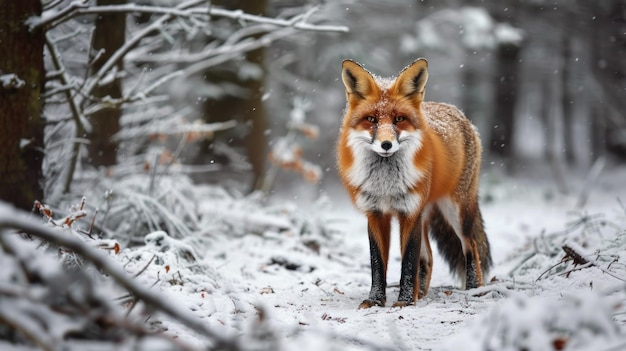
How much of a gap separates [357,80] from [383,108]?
0.35 metres

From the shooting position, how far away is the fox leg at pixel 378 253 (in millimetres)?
4418

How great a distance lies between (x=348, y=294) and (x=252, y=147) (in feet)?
22.6

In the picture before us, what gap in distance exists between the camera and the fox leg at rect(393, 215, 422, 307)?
4395 millimetres

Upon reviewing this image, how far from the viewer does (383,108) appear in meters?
4.24

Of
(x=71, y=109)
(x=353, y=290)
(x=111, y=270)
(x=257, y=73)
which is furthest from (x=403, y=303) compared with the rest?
(x=257, y=73)

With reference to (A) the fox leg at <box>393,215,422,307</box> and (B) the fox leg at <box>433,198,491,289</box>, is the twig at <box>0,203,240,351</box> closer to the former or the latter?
(A) the fox leg at <box>393,215,422,307</box>

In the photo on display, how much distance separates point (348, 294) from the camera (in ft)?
16.4

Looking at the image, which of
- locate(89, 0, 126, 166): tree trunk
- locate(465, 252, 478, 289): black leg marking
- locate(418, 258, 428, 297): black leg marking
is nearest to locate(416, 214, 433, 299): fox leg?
locate(418, 258, 428, 297): black leg marking

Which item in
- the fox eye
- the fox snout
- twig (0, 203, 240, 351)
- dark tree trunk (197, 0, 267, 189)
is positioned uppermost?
dark tree trunk (197, 0, 267, 189)

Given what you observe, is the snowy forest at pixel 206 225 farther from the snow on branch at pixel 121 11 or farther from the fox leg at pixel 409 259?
the fox leg at pixel 409 259

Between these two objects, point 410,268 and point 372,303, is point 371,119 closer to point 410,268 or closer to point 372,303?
point 410,268

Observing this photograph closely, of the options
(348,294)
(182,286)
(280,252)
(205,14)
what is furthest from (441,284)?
(205,14)

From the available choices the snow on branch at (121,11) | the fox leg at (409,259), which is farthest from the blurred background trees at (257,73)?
the fox leg at (409,259)

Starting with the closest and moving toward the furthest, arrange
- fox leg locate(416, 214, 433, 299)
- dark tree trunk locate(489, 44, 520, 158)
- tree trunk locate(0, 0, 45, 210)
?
tree trunk locate(0, 0, 45, 210)
fox leg locate(416, 214, 433, 299)
dark tree trunk locate(489, 44, 520, 158)
